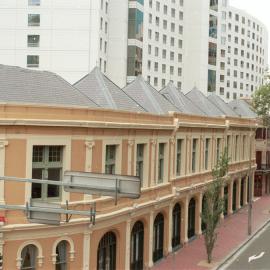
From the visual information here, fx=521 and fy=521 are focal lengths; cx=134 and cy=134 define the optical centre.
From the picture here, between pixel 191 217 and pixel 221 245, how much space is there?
10.1ft

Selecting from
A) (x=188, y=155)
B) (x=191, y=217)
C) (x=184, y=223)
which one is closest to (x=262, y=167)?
(x=191, y=217)

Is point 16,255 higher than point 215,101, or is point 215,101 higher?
point 215,101

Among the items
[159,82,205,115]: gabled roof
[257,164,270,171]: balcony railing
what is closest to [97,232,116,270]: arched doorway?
[159,82,205,115]: gabled roof

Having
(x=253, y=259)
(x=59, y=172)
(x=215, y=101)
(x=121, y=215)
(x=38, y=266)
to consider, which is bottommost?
(x=253, y=259)

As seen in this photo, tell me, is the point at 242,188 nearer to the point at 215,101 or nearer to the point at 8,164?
the point at 215,101

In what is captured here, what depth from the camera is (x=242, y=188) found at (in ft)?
170

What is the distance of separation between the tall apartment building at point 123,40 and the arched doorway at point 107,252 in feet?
123

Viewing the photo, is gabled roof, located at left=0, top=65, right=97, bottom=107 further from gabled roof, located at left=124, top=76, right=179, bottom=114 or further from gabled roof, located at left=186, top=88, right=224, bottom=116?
gabled roof, located at left=186, top=88, right=224, bottom=116

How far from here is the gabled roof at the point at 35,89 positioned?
75.9ft

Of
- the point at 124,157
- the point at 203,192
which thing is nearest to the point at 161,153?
the point at 124,157

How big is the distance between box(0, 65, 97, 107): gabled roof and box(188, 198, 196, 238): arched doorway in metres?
13.9

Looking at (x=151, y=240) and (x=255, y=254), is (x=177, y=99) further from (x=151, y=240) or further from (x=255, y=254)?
(x=151, y=240)

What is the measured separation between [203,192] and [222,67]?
68.1 metres

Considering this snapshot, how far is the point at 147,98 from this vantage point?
33719 millimetres
